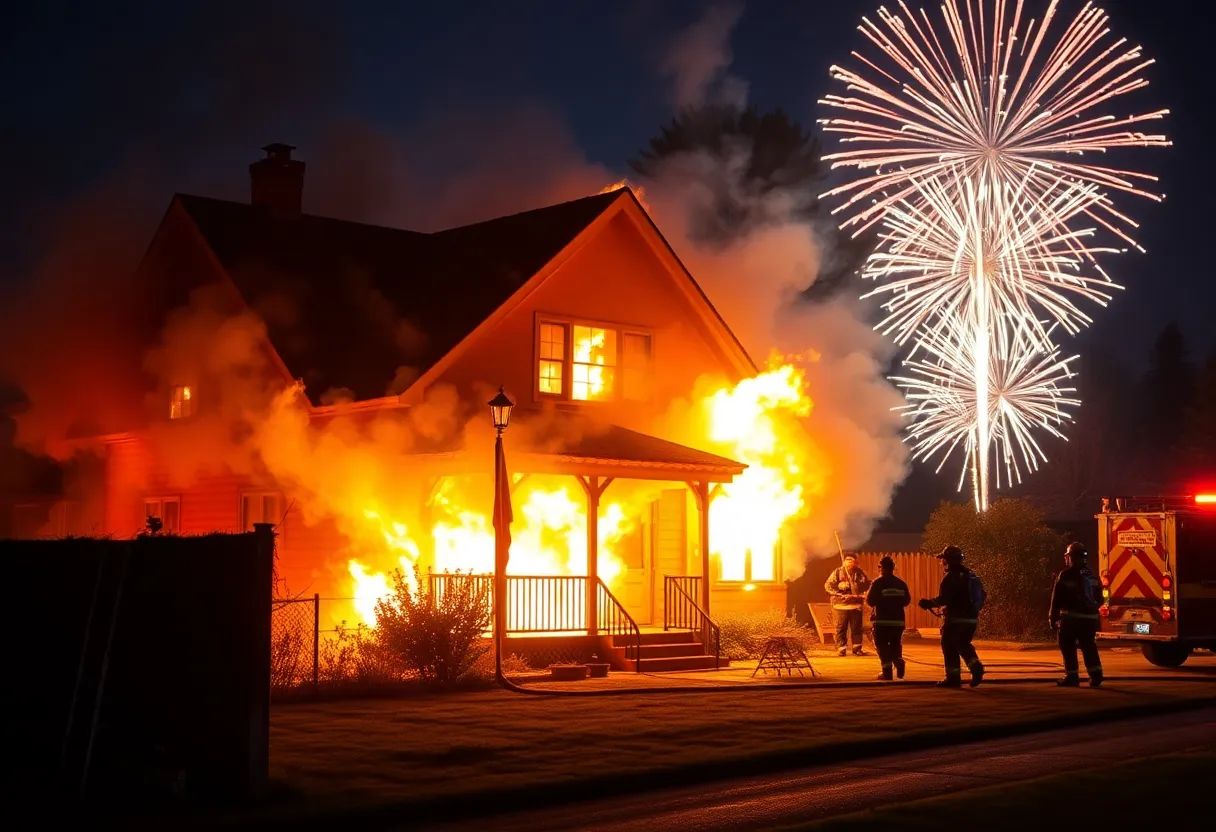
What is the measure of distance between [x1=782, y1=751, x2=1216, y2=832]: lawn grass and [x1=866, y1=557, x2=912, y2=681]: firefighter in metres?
8.47

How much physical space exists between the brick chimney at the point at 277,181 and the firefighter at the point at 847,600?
12.8 meters

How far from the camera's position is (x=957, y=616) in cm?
2000

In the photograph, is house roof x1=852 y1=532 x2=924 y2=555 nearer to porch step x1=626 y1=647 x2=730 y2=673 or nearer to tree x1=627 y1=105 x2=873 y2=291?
tree x1=627 y1=105 x2=873 y2=291

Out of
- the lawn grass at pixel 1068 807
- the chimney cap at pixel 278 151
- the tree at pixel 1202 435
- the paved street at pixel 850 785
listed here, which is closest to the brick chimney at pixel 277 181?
the chimney cap at pixel 278 151

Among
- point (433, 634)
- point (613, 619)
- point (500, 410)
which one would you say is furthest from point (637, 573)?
point (500, 410)

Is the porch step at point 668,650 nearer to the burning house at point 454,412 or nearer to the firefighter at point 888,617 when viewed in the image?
the burning house at point 454,412

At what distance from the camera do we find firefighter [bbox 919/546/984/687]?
19.8 metres

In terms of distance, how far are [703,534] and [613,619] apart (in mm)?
2179

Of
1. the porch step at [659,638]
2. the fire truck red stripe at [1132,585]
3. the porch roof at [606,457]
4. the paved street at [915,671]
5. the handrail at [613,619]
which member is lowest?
the paved street at [915,671]

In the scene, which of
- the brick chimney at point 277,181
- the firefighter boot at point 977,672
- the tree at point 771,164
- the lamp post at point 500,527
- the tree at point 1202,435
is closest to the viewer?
the lamp post at point 500,527

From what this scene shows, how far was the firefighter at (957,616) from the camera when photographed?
19828 mm

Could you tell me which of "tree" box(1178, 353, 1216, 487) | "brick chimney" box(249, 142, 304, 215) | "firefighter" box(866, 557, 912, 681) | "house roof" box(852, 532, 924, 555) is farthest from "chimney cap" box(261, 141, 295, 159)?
"tree" box(1178, 353, 1216, 487)

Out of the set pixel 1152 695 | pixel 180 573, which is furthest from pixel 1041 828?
pixel 1152 695

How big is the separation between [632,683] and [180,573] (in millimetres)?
9804
